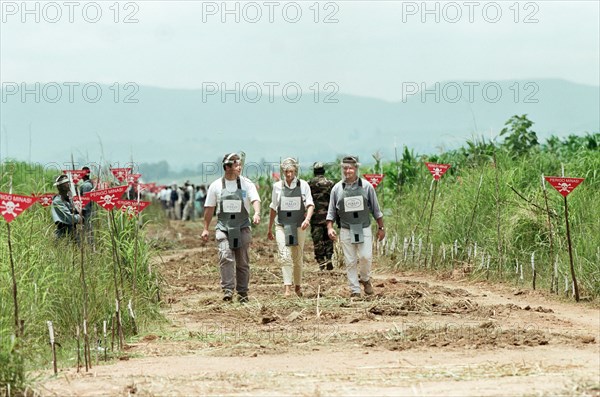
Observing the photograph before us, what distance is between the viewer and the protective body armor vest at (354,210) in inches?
607

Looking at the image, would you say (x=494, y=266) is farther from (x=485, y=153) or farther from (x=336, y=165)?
(x=336, y=165)

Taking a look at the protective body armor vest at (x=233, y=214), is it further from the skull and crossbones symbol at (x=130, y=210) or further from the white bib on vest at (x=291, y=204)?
the skull and crossbones symbol at (x=130, y=210)

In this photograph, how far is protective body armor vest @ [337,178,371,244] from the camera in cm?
1543

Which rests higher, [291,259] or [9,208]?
[9,208]

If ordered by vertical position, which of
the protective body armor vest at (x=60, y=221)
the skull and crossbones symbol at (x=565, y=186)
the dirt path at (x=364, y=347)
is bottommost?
the dirt path at (x=364, y=347)

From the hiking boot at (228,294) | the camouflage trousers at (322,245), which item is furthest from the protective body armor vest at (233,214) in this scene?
the camouflage trousers at (322,245)

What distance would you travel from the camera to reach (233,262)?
50.4 feet

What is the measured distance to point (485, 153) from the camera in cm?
2259

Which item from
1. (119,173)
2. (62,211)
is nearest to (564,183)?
(119,173)

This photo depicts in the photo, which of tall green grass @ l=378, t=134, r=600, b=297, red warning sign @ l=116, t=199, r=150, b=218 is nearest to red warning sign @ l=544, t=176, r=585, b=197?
tall green grass @ l=378, t=134, r=600, b=297

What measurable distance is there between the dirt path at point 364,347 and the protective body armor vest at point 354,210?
838mm

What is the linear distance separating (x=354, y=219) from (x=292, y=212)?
3.28ft

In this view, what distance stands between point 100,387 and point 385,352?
2742 millimetres

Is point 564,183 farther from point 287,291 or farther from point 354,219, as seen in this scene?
point 287,291
